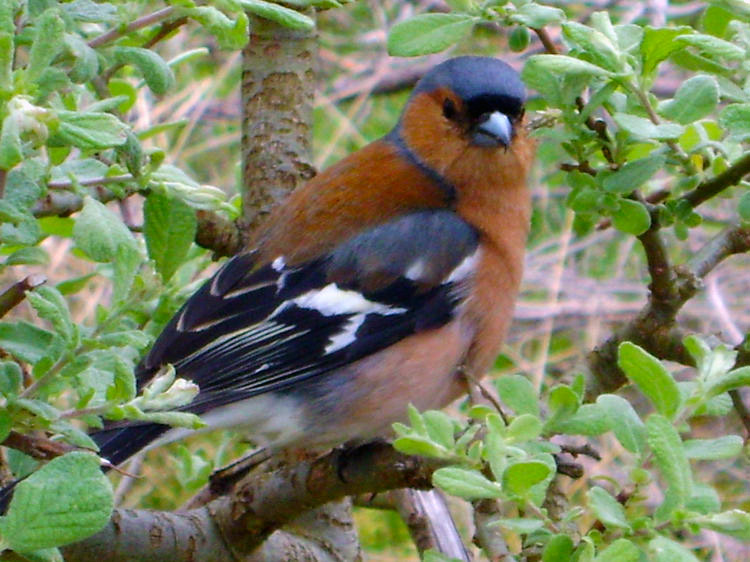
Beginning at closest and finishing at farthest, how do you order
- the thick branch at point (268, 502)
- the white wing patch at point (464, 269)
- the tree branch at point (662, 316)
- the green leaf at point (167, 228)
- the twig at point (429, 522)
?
the green leaf at point (167, 228), the thick branch at point (268, 502), the tree branch at point (662, 316), the twig at point (429, 522), the white wing patch at point (464, 269)

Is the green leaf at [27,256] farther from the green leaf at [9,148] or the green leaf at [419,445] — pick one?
the green leaf at [419,445]

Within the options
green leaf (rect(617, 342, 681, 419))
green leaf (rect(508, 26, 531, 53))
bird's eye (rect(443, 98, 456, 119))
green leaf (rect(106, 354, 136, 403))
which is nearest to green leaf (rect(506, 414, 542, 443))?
green leaf (rect(617, 342, 681, 419))

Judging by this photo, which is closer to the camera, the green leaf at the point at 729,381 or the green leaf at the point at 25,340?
the green leaf at the point at 729,381

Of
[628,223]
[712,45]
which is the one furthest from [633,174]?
[712,45]

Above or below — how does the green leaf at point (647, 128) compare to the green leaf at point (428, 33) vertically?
below

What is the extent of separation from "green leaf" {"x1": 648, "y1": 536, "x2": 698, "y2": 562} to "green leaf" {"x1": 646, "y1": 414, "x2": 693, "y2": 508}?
42mm

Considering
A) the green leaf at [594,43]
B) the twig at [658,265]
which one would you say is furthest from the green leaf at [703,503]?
the twig at [658,265]

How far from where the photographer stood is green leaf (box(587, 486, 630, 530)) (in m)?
1.08

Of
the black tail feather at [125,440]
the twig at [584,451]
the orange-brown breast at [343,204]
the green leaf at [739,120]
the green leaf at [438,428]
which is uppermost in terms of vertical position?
the green leaf at [739,120]

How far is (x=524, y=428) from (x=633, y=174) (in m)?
0.50

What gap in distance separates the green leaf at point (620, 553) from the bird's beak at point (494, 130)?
1.48m

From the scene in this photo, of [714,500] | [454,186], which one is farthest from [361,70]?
[714,500]

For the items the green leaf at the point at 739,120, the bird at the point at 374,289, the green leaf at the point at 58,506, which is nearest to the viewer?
the green leaf at the point at 58,506

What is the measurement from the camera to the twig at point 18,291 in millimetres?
1322
